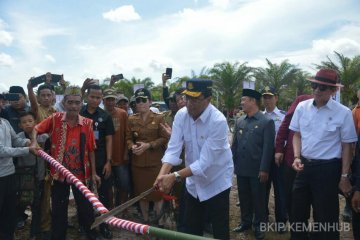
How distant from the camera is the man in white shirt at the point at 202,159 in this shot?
10.8 feet

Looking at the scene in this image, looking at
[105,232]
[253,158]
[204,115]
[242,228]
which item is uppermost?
[204,115]

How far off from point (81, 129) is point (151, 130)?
1.25m

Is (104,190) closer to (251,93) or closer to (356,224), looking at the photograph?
(251,93)

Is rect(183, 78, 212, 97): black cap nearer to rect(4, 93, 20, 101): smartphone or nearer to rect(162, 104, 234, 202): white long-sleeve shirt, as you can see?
rect(162, 104, 234, 202): white long-sleeve shirt

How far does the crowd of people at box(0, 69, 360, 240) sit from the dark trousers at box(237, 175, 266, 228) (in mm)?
15

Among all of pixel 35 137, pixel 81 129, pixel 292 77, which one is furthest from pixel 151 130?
pixel 292 77

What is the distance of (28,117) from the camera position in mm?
4605

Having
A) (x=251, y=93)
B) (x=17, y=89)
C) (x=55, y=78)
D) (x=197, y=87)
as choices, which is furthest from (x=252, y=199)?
(x=17, y=89)

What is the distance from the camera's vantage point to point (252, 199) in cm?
525

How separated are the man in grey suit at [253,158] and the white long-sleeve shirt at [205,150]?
5.52ft

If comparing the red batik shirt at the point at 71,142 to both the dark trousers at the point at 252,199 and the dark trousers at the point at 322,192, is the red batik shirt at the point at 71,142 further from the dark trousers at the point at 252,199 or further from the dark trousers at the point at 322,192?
the dark trousers at the point at 322,192

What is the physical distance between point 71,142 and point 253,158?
261 cm

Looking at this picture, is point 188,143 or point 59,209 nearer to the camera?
point 188,143

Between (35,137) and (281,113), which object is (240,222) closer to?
(281,113)
